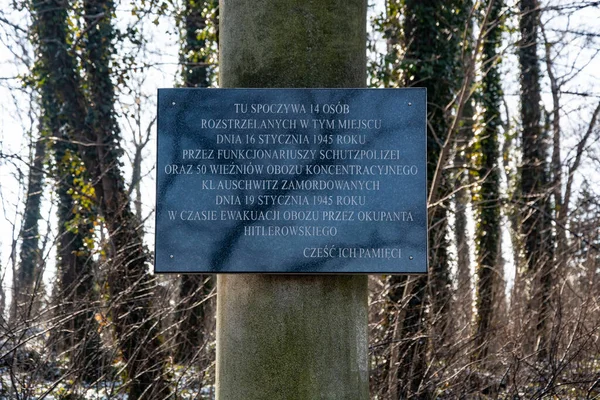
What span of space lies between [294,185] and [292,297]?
552mm

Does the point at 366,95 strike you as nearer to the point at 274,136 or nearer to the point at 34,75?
the point at 274,136

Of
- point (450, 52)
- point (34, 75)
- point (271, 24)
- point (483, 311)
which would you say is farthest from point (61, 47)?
point (271, 24)

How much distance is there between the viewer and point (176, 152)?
166 inches

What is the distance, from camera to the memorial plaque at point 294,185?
4.09 m

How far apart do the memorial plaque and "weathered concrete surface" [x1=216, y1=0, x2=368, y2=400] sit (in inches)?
6.0

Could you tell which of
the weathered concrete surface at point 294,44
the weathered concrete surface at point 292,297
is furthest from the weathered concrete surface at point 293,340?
the weathered concrete surface at point 294,44

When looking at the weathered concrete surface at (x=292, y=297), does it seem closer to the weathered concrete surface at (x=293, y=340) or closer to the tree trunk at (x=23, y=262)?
the weathered concrete surface at (x=293, y=340)

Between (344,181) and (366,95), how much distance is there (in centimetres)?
46

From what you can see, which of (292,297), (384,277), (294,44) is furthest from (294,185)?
(384,277)

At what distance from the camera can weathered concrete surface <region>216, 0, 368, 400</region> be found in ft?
13.6

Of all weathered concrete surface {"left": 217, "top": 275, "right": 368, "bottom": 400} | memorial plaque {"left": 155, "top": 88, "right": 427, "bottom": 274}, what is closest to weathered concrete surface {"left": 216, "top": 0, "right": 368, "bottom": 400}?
weathered concrete surface {"left": 217, "top": 275, "right": 368, "bottom": 400}

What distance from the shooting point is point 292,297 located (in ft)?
13.6

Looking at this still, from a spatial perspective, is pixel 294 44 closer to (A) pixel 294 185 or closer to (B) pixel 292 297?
(A) pixel 294 185

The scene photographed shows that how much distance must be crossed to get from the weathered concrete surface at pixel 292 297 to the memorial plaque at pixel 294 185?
0.50ft
